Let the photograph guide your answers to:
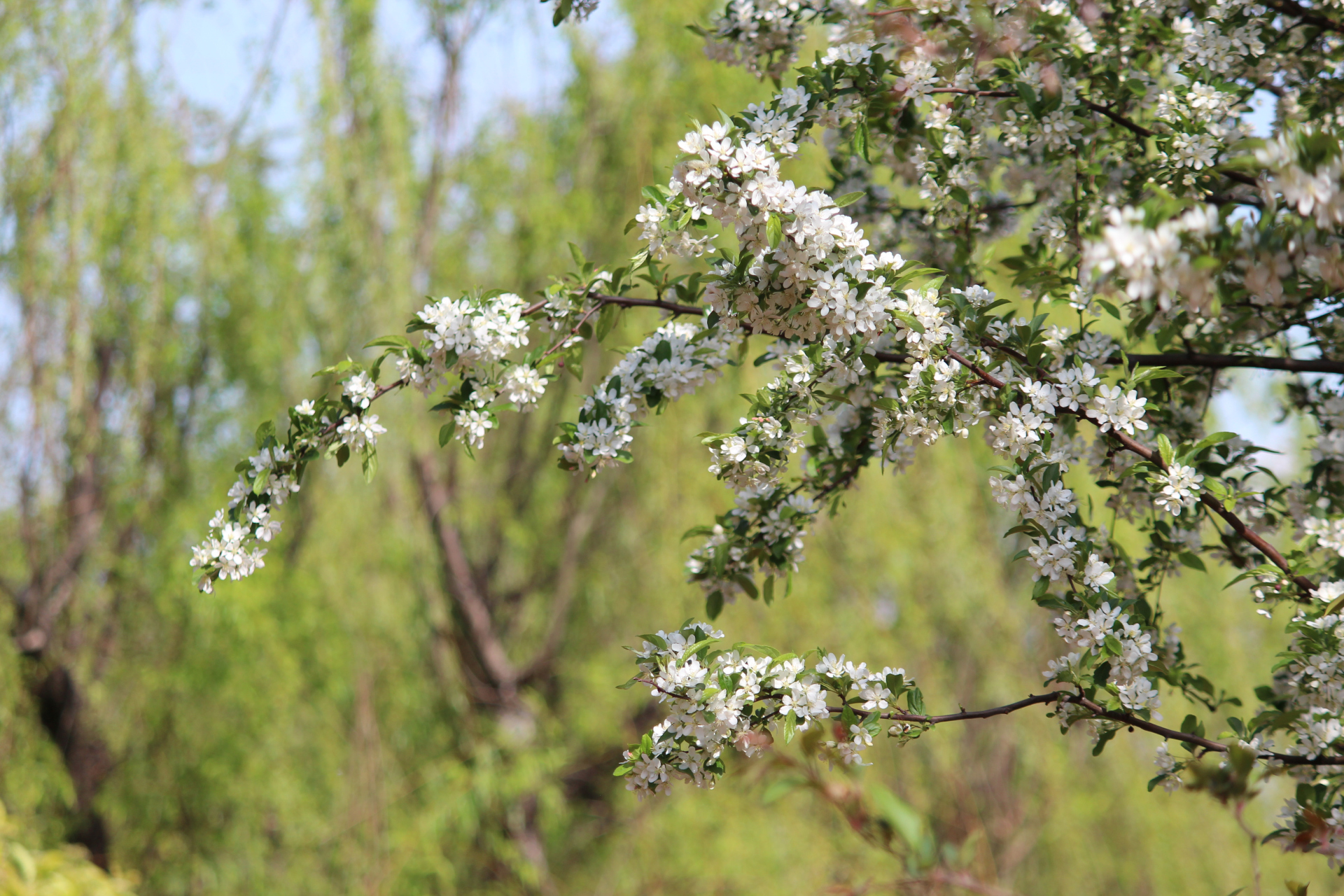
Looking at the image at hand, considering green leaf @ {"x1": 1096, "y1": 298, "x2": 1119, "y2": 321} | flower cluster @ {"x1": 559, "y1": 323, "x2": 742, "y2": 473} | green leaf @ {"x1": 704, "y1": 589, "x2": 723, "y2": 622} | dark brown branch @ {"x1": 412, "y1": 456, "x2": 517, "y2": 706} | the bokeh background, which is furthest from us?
dark brown branch @ {"x1": 412, "y1": 456, "x2": 517, "y2": 706}

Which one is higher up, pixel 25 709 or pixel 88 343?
pixel 88 343

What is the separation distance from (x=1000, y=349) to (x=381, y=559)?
158 inches

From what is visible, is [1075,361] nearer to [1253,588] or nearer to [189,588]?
[1253,588]

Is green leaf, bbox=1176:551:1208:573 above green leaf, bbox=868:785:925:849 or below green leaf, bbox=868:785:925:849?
above

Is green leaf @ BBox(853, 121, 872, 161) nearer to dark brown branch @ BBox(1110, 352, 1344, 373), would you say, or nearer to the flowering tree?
the flowering tree

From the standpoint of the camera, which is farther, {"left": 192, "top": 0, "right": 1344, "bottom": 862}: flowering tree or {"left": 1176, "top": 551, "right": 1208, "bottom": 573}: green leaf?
{"left": 1176, "top": 551, "right": 1208, "bottom": 573}: green leaf

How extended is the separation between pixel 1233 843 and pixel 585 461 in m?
4.61

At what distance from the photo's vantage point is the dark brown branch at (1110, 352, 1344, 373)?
1.54 metres

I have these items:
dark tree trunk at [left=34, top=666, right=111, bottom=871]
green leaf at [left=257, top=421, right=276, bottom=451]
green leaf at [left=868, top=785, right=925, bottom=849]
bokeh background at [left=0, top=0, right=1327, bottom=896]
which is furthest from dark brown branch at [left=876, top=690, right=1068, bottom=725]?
dark tree trunk at [left=34, top=666, right=111, bottom=871]

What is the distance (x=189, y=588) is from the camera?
14.2 ft

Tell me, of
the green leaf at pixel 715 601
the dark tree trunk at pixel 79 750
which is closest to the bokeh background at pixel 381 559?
the dark tree trunk at pixel 79 750

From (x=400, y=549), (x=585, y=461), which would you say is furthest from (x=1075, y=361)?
(x=400, y=549)

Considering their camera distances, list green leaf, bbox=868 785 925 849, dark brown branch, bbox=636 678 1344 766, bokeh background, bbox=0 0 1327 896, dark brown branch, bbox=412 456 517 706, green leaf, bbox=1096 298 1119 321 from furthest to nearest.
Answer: dark brown branch, bbox=412 456 517 706 → bokeh background, bbox=0 0 1327 896 → green leaf, bbox=1096 298 1119 321 → dark brown branch, bbox=636 678 1344 766 → green leaf, bbox=868 785 925 849

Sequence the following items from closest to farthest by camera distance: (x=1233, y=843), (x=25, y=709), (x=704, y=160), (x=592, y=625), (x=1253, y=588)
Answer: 1. (x=704, y=160)
2. (x=1253, y=588)
3. (x=25, y=709)
4. (x=1233, y=843)
5. (x=592, y=625)
